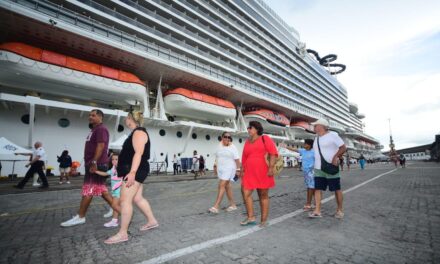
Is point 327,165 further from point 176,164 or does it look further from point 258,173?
point 176,164

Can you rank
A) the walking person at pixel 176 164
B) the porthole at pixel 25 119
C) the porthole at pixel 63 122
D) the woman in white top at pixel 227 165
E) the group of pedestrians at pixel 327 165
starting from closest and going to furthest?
the group of pedestrians at pixel 327 165, the woman in white top at pixel 227 165, the porthole at pixel 25 119, the porthole at pixel 63 122, the walking person at pixel 176 164

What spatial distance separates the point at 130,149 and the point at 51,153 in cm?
1309

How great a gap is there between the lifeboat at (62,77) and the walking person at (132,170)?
1167 centimetres

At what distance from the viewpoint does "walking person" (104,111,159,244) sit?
2.54 m

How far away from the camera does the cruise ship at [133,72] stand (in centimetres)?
1126

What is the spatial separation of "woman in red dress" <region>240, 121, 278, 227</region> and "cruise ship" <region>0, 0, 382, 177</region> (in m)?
10.3

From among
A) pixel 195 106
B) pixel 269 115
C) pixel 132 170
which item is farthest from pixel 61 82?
pixel 269 115

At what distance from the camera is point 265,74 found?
30.2 metres

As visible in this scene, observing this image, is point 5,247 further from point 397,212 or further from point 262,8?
point 262,8

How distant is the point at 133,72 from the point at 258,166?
1558cm

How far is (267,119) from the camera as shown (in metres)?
25.1

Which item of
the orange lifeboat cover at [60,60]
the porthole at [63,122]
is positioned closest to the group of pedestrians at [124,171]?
the orange lifeboat cover at [60,60]

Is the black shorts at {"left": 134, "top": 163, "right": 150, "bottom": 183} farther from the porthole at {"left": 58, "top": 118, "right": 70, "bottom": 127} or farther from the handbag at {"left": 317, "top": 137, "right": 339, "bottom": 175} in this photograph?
the porthole at {"left": 58, "top": 118, "right": 70, "bottom": 127}

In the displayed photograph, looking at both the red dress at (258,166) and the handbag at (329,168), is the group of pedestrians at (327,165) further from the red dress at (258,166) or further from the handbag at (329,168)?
the red dress at (258,166)
